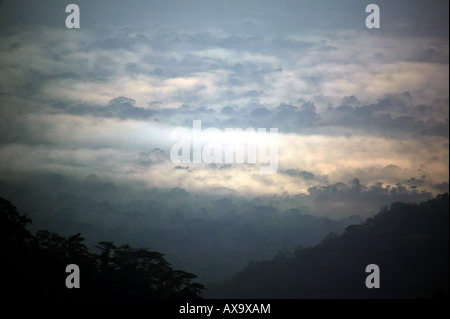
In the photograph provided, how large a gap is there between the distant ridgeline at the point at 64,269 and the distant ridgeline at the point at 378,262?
59505 mm

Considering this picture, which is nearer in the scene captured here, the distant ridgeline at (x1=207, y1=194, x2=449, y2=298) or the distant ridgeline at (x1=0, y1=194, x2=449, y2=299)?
the distant ridgeline at (x1=0, y1=194, x2=449, y2=299)

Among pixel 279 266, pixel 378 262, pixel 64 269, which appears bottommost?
pixel 279 266

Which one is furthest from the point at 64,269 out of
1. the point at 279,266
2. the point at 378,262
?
the point at 279,266

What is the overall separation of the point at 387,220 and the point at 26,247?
293 feet

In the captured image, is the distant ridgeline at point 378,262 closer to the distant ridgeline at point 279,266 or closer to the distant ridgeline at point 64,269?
the distant ridgeline at point 279,266

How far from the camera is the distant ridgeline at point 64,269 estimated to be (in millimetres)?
26688

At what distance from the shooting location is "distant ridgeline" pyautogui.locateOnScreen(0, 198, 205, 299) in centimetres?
2669

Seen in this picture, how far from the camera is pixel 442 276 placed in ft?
265

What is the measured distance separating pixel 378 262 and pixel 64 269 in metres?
79.9

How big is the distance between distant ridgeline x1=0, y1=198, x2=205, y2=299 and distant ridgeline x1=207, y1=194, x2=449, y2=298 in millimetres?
59505

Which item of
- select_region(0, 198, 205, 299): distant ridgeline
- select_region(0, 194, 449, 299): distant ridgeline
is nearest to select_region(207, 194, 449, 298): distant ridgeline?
select_region(0, 194, 449, 299): distant ridgeline

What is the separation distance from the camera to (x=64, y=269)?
100 ft

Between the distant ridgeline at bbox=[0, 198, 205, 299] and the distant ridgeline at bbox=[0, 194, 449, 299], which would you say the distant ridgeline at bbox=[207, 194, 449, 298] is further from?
the distant ridgeline at bbox=[0, 198, 205, 299]

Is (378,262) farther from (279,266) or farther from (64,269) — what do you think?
(64,269)
